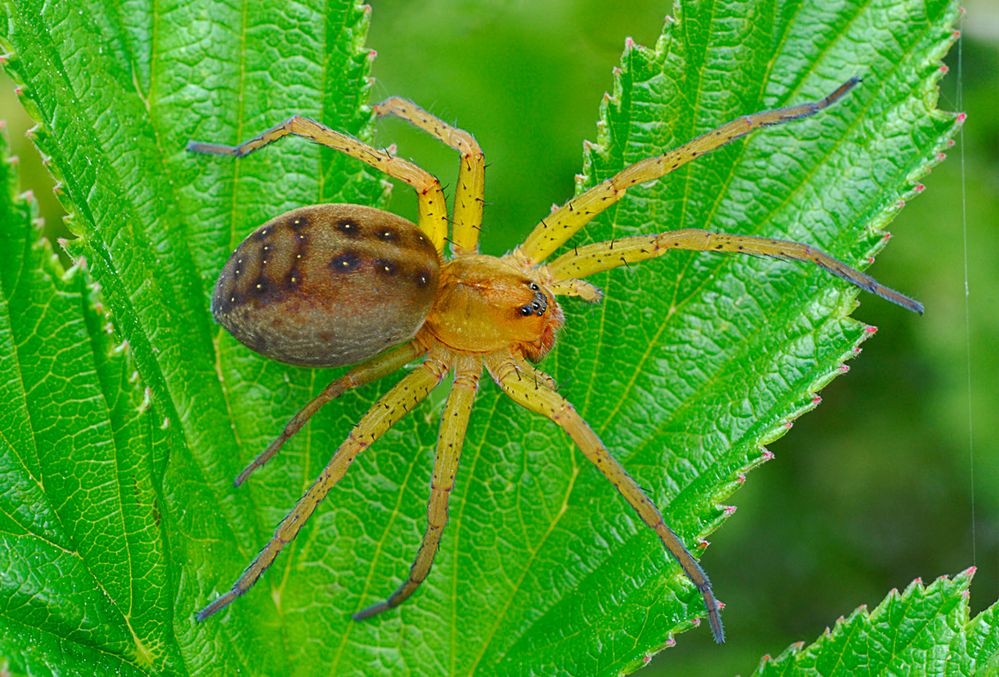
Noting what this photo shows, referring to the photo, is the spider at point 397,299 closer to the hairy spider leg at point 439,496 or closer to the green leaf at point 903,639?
the hairy spider leg at point 439,496

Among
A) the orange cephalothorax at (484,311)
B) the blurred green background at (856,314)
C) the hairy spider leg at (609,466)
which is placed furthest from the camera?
the blurred green background at (856,314)

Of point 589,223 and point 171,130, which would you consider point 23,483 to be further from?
point 589,223

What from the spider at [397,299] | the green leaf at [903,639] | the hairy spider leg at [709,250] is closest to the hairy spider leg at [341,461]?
the spider at [397,299]

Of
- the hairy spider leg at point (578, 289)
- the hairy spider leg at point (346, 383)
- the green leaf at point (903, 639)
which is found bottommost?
the green leaf at point (903, 639)

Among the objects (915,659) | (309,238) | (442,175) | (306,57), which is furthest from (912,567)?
(306,57)

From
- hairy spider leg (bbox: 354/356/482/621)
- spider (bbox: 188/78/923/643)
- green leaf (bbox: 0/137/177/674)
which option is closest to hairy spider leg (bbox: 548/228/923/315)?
spider (bbox: 188/78/923/643)

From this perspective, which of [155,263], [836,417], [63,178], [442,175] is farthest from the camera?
[836,417]

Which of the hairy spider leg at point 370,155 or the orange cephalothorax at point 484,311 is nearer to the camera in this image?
the hairy spider leg at point 370,155

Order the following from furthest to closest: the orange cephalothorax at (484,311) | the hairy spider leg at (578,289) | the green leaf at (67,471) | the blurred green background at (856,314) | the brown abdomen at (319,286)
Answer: the blurred green background at (856,314) < the orange cephalothorax at (484,311) < the hairy spider leg at (578,289) < the brown abdomen at (319,286) < the green leaf at (67,471)

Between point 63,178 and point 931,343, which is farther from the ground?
point 931,343
